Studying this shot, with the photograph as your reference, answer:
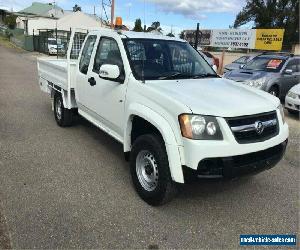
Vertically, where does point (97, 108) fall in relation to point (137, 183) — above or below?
above

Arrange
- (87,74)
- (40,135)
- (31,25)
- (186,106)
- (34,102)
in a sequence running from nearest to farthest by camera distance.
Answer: (186,106) < (87,74) < (40,135) < (34,102) < (31,25)

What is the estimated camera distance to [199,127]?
11.3 feet

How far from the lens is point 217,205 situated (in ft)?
13.7

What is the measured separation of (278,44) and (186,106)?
18.9 m

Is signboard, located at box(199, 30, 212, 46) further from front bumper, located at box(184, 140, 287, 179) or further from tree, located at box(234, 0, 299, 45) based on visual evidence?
tree, located at box(234, 0, 299, 45)

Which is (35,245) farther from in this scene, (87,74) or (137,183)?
(87,74)

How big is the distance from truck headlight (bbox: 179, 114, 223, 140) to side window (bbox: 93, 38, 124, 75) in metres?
1.46

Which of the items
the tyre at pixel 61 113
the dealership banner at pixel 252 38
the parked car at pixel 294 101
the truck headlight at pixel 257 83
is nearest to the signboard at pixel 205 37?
the dealership banner at pixel 252 38

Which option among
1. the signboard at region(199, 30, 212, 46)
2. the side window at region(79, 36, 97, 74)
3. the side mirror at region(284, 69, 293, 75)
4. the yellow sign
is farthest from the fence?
the side window at region(79, 36, 97, 74)

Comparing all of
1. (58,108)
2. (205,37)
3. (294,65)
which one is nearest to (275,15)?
(205,37)

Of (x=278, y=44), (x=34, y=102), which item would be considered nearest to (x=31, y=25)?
(x=278, y=44)

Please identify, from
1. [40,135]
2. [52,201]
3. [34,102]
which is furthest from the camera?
[34,102]

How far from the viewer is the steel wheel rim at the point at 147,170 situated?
13.1ft

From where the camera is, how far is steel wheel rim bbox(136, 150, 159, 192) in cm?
398
